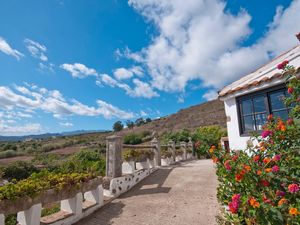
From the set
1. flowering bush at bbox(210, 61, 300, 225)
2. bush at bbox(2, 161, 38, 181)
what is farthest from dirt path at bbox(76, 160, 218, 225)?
bush at bbox(2, 161, 38, 181)

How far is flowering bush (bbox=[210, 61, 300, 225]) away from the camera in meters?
1.64

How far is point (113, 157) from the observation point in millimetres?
5633

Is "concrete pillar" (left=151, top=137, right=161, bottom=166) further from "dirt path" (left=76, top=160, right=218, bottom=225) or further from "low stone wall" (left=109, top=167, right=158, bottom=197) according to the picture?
"dirt path" (left=76, top=160, right=218, bottom=225)

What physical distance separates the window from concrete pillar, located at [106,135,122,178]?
3.42 metres

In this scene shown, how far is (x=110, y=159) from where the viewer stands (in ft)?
18.6

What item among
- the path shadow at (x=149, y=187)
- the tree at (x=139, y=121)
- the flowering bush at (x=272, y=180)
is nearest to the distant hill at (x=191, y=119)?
the tree at (x=139, y=121)

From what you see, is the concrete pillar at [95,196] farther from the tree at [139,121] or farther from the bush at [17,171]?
the tree at [139,121]

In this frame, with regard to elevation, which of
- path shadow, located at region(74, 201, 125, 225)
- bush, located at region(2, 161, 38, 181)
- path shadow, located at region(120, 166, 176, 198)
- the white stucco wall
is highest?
the white stucco wall

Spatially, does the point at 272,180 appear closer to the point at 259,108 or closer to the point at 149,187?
the point at 259,108

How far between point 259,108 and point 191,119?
35188 millimetres

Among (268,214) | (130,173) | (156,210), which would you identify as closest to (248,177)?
(268,214)

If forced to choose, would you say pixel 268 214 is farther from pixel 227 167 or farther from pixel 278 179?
pixel 227 167

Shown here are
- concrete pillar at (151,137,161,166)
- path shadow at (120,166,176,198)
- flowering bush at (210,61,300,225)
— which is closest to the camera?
flowering bush at (210,61,300,225)

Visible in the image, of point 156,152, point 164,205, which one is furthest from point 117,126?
point 164,205
